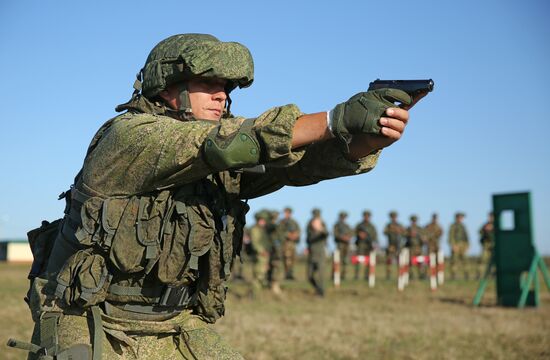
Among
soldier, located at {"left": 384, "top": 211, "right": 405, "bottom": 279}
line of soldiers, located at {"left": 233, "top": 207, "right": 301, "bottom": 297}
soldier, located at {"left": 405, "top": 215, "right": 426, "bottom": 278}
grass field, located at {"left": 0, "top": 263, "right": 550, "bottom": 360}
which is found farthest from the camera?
soldier, located at {"left": 384, "top": 211, "right": 405, "bottom": 279}

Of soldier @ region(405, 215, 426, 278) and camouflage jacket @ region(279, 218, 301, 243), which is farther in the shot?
soldier @ region(405, 215, 426, 278)

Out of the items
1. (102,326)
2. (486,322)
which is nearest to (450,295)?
(486,322)

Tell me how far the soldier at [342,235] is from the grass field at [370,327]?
7455mm

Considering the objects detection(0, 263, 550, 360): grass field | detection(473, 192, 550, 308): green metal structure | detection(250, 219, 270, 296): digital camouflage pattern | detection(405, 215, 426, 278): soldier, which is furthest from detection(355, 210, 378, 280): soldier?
detection(473, 192, 550, 308): green metal structure

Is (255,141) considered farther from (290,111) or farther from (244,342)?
(244,342)

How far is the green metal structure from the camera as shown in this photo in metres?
14.4

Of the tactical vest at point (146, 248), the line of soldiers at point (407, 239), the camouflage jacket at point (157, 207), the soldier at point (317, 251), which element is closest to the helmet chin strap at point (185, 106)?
the camouflage jacket at point (157, 207)

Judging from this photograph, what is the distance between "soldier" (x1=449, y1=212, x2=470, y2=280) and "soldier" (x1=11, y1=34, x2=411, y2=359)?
2336 centimetres

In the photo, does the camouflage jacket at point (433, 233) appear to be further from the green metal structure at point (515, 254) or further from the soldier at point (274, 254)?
the green metal structure at point (515, 254)

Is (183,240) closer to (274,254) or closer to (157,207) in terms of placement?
(157,207)

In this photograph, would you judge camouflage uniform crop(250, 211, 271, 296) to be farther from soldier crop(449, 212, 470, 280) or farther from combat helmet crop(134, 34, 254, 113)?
combat helmet crop(134, 34, 254, 113)

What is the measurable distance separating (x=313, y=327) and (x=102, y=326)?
810cm

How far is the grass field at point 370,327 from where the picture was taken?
9.08 m

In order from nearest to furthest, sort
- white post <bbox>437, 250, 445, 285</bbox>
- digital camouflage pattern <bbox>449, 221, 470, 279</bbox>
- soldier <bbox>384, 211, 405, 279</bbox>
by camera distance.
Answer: white post <bbox>437, 250, 445, 285</bbox>, soldier <bbox>384, 211, 405, 279</bbox>, digital camouflage pattern <bbox>449, 221, 470, 279</bbox>
